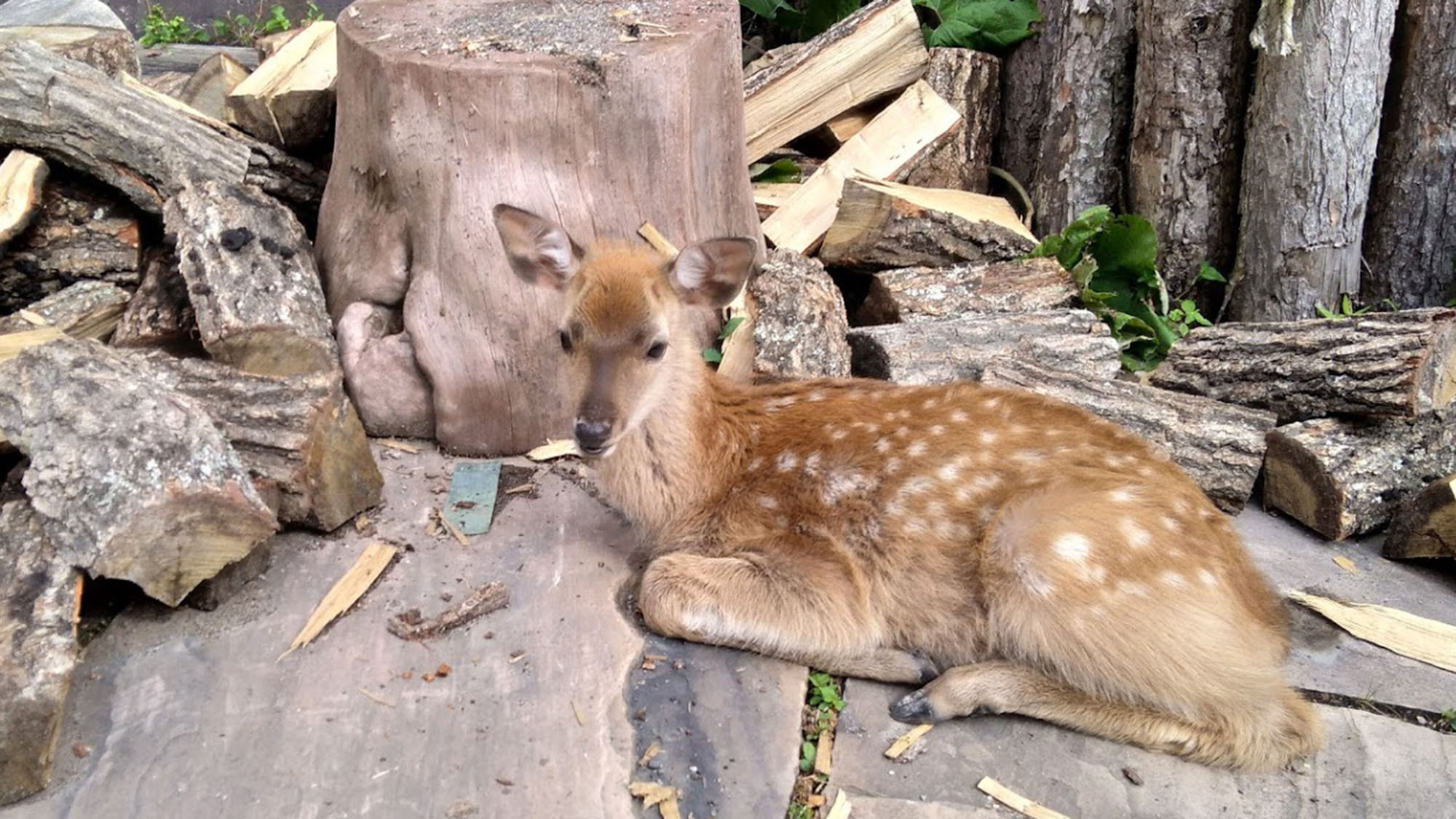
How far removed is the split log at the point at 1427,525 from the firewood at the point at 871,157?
2834mm

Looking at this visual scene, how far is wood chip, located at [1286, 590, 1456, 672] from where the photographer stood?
12.7 ft

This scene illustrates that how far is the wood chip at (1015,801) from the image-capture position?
3182mm

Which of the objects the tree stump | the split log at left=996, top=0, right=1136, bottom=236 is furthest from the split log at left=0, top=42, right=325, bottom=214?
the split log at left=996, top=0, right=1136, bottom=236

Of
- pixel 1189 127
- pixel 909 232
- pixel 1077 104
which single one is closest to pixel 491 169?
pixel 909 232

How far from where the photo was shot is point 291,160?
5.64 meters

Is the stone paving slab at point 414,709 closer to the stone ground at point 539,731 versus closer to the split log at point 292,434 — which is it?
the stone ground at point 539,731

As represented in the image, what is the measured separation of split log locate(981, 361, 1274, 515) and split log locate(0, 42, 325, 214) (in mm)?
3573

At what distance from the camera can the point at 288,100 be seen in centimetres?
551

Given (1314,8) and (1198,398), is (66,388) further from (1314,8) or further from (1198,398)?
(1314,8)

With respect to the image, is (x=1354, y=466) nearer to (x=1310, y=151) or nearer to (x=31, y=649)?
(x=1310, y=151)

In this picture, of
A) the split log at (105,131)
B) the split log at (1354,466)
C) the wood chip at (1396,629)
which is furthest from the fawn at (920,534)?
the split log at (105,131)

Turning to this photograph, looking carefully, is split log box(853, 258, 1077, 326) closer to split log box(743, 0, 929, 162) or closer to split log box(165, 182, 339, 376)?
split log box(743, 0, 929, 162)

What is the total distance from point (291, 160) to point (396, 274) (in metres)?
1.20

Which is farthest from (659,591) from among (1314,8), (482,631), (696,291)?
(1314,8)
